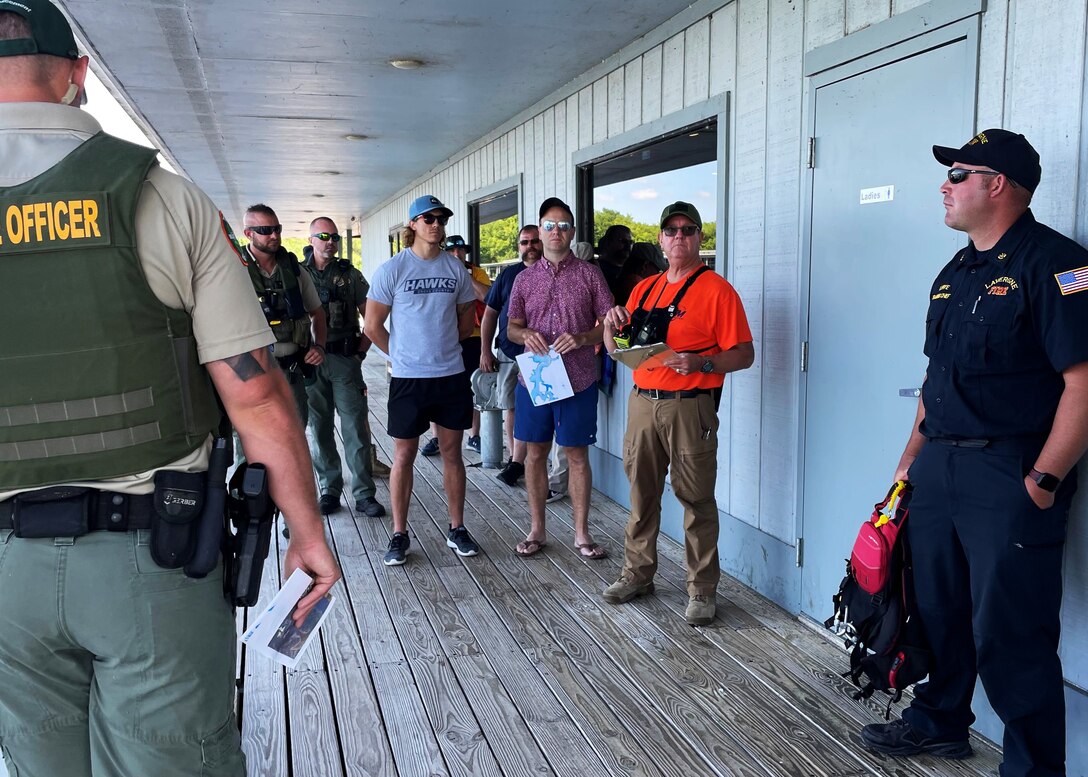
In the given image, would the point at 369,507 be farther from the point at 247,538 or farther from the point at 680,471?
the point at 247,538

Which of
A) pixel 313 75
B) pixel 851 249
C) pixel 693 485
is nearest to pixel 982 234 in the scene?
pixel 851 249

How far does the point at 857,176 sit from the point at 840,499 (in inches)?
48.3

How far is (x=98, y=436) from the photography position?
1330 mm

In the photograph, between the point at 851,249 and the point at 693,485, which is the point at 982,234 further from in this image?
the point at 693,485

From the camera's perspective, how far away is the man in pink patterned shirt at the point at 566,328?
4.27m

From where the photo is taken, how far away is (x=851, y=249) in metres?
3.20

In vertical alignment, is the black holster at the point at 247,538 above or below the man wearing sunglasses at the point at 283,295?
below

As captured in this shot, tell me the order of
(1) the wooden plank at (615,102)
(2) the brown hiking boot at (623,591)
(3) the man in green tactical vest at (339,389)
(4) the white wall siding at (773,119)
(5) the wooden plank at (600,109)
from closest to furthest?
(4) the white wall siding at (773,119)
(2) the brown hiking boot at (623,591)
(1) the wooden plank at (615,102)
(3) the man in green tactical vest at (339,389)
(5) the wooden plank at (600,109)

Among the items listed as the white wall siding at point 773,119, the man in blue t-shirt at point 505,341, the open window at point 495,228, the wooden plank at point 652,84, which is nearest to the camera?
the white wall siding at point 773,119

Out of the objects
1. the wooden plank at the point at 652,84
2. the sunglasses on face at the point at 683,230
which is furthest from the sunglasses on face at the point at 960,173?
the wooden plank at the point at 652,84

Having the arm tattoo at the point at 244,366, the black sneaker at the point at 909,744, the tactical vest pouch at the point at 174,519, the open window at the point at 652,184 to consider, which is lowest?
the black sneaker at the point at 909,744

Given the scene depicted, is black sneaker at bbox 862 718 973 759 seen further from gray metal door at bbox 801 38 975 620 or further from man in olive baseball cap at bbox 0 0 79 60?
man in olive baseball cap at bbox 0 0 79 60

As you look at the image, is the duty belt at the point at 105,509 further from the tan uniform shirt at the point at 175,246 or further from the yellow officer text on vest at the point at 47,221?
the yellow officer text on vest at the point at 47,221

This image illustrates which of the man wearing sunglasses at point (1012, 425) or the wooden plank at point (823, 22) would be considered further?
the wooden plank at point (823, 22)
